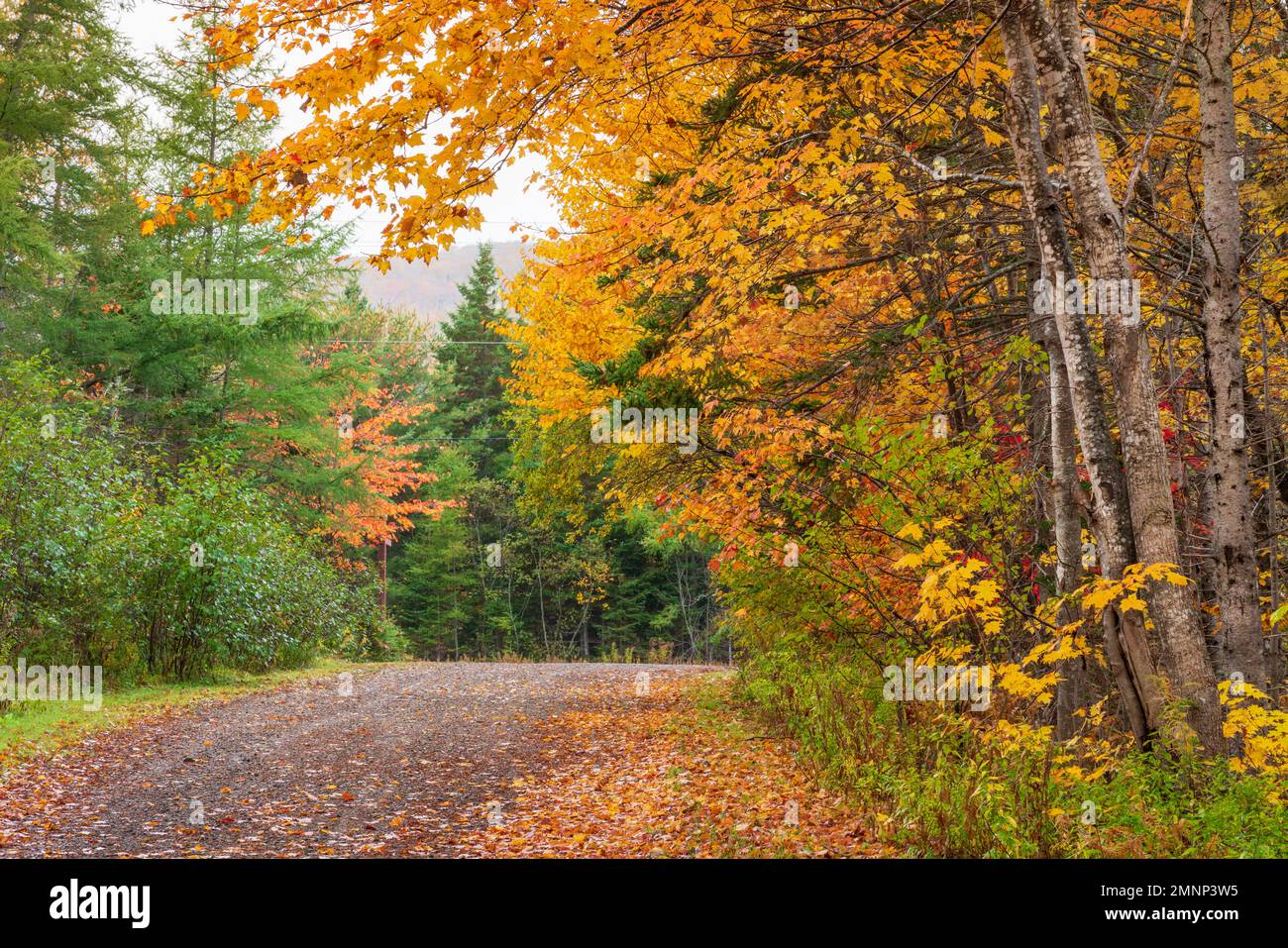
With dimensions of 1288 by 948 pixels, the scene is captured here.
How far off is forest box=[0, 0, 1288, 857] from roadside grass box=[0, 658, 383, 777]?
16.5 inches

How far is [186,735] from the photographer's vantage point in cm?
1008

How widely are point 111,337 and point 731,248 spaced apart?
16.3 metres

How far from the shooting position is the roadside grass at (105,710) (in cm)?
887

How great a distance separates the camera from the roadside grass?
8.87 meters

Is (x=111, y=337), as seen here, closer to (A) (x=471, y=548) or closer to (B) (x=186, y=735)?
(B) (x=186, y=735)

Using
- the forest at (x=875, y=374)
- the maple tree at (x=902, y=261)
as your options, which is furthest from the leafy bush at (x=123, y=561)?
the maple tree at (x=902, y=261)

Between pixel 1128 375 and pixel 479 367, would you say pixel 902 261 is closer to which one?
pixel 1128 375

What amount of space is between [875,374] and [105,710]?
8.86m

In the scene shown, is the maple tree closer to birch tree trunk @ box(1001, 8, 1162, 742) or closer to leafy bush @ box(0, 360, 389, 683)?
birch tree trunk @ box(1001, 8, 1162, 742)

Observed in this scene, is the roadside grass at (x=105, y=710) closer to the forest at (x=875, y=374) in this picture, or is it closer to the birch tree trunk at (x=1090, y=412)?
the forest at (x=875, y=374)

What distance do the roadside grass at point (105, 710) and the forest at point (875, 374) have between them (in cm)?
42

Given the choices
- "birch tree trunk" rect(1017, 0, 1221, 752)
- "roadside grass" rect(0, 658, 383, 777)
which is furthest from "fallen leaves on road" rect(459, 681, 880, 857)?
"roadside grass" rect(0, 658, 383, 777)
